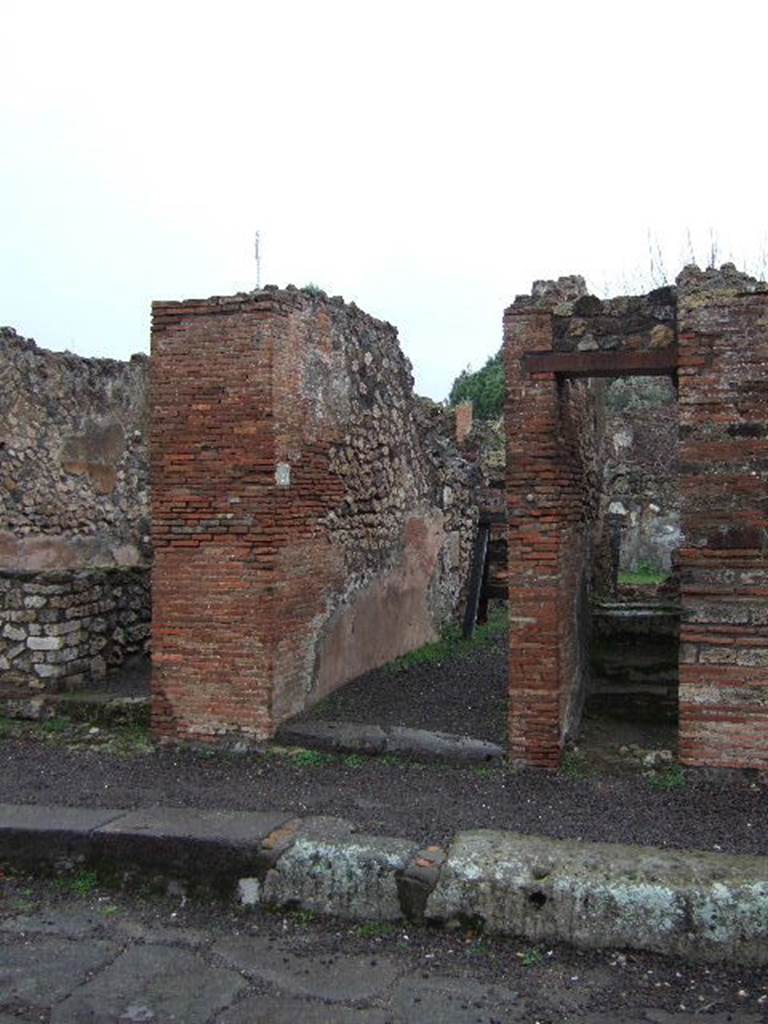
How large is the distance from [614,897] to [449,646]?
6.83 meters

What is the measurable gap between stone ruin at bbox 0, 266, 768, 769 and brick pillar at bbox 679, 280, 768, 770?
12 millimetres

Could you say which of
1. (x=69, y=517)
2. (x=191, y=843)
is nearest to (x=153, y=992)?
(x=191, y=843)

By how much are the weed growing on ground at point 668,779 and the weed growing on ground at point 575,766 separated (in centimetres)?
41

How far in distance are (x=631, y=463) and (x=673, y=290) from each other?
17.0 metres

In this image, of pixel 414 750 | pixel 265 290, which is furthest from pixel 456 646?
pixel 265 290

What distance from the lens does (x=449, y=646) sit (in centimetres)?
1130

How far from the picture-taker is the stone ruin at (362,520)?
20.0 feet

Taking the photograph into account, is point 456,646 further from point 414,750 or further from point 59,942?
point 59,942

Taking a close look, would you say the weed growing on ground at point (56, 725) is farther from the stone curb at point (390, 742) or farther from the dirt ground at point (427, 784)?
the stone curb at point (390, 742)

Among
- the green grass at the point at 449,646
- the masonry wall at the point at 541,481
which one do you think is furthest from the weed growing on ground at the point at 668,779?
the green grass at the point at 449,646

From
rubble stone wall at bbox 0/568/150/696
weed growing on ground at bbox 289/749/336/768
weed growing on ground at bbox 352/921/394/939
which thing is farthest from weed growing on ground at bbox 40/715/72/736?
weed growing on ground at bbox 352/921/394/939

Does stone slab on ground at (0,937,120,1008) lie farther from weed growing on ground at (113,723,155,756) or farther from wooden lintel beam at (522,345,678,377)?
wooden lintel beam at (522,345,678,377)

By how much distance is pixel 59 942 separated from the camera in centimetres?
463

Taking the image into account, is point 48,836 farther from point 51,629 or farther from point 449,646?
point 449,646
